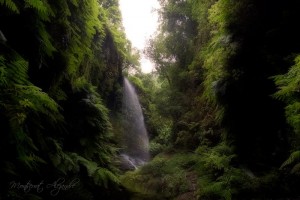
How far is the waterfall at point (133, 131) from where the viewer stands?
50.1 feet

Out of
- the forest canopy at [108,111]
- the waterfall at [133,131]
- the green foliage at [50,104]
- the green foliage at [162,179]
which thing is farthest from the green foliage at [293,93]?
the waterfall at [133,131]

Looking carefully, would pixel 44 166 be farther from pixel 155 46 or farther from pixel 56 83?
pixel 155 46

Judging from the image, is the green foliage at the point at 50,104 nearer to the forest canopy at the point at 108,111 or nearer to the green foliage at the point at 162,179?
the forest canopy at the point at 108,111

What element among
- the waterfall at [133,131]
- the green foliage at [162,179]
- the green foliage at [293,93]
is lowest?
the green foliage at [293,93]

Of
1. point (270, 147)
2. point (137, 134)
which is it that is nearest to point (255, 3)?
point (270, 147)

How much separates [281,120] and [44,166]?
5438mm

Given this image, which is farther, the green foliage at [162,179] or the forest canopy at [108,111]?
the green foliage at [162,179]

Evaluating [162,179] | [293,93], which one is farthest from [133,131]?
[293,93]

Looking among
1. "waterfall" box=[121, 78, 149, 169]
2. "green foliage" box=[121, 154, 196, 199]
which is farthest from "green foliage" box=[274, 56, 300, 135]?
"waterfall" box=[121, 78, 149, 169]

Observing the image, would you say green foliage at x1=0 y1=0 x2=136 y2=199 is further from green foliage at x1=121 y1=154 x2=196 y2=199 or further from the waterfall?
the waterfall

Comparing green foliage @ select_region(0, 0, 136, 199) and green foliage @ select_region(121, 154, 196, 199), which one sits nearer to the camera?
green foliage @ select_region(0, 0, 136, 199)

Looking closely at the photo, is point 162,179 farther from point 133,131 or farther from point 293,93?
point 133,131

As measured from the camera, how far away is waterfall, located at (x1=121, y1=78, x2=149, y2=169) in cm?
1527

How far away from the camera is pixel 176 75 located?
1659 cm
